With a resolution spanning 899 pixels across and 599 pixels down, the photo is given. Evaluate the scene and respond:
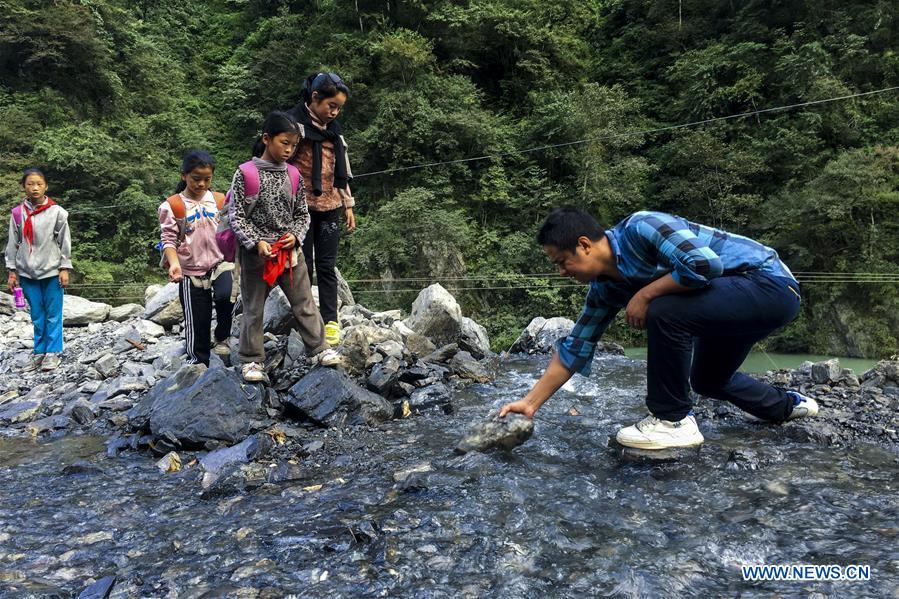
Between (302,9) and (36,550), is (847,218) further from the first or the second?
(302,9)

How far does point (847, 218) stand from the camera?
13164 mm

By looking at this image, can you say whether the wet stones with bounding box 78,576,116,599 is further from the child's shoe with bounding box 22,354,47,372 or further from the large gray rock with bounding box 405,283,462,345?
the child's shoe with bounding box 22,354,47,372

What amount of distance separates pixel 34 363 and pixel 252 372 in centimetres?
410

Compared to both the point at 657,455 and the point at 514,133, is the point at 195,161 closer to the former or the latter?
the point at 657,455

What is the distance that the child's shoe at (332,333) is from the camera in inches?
172

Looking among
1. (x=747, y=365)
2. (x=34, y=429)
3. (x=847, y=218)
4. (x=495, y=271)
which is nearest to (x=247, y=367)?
(x=34, y=429)

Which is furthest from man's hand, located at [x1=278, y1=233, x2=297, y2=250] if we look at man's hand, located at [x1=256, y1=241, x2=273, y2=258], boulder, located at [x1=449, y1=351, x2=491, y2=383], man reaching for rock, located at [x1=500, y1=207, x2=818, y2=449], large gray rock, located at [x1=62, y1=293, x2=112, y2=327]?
large gray rock, located at [x1=62, y1=293, x2=112, y2=327]

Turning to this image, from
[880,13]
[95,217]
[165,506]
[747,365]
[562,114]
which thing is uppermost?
[880,13]

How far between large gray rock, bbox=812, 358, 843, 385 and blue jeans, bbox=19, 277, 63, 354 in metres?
7.76

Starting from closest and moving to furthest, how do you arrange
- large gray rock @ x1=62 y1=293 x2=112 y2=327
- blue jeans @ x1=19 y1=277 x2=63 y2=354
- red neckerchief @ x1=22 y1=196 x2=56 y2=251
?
red neckerchief @ x1=22 y1=196 x2=56 y2=251
blue jeans @ x1=19 y1=277 x2=63 y2=354
large gray rock @ x1=62 y1=293 x2=112 y2=327

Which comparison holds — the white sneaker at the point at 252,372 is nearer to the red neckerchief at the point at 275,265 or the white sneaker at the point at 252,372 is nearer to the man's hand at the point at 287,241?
the red neckerchief at the point at 275,265

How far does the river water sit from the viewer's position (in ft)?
5.55

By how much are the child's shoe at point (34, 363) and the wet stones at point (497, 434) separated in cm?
568

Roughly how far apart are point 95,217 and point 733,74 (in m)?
21.5
